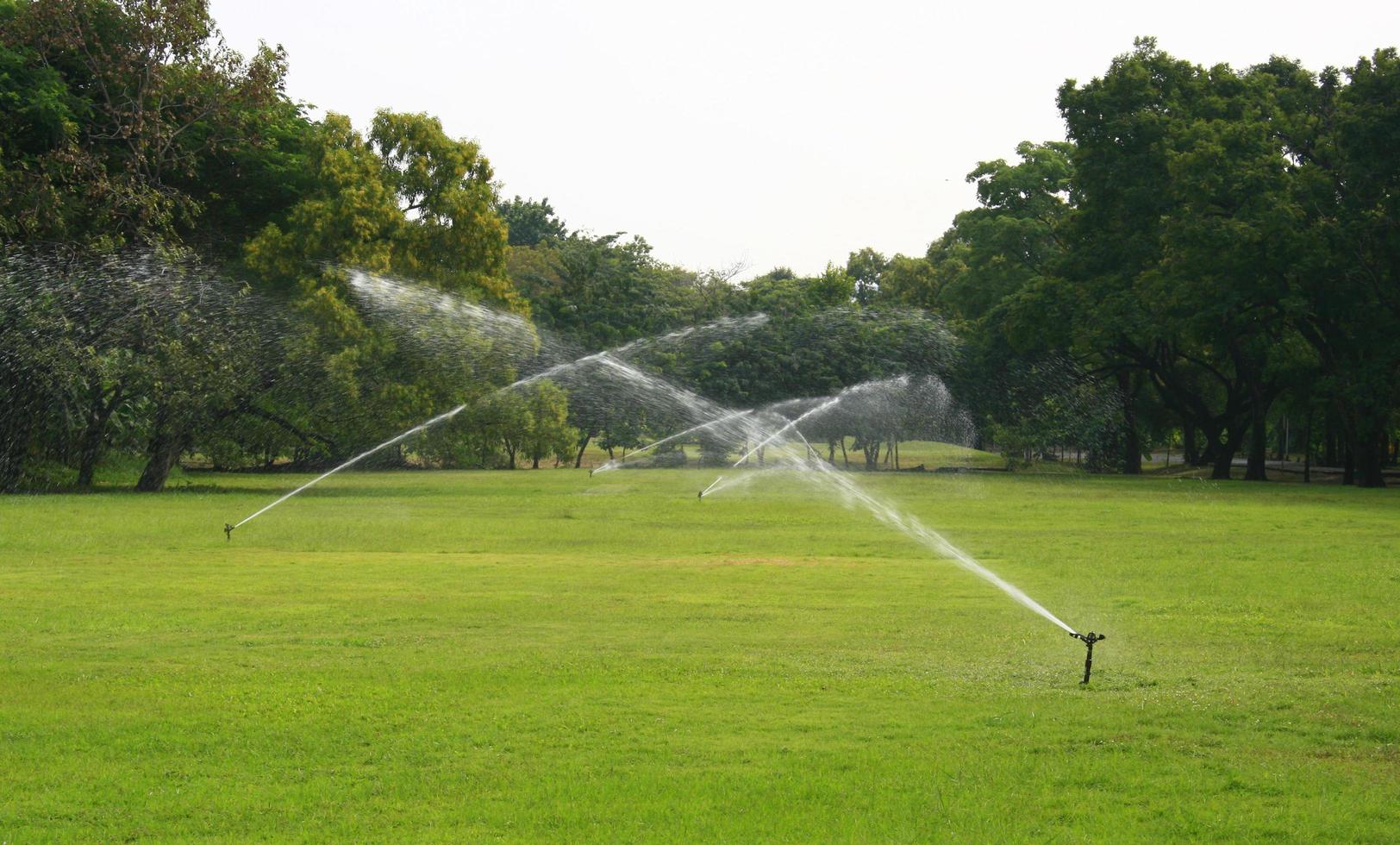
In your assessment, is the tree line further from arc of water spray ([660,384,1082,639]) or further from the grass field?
the grass field

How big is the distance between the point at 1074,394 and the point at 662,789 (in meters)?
58.8

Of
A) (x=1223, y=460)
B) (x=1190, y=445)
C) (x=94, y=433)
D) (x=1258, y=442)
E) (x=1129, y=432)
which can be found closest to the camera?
(x=94, y=433)

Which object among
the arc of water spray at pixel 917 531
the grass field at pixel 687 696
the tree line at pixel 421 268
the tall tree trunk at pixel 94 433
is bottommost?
the grass field at pixel 687 696

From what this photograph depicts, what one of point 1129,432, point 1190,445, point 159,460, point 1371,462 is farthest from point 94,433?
point 1190,445

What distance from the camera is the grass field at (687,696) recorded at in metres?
7.91

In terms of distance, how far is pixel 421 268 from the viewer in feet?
142

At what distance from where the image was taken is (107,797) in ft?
26.3

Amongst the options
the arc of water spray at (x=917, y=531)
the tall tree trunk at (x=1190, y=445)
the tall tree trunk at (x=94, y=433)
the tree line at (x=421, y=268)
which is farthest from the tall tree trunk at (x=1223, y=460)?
the tall tree trunk at (x=94, y=433)

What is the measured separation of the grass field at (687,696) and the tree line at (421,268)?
1770 cm

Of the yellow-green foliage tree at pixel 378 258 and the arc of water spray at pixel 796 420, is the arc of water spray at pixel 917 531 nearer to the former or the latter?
the arc of water spray at pixel 796 420

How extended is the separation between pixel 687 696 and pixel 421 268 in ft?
112

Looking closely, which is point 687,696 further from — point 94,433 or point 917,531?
point 94,433

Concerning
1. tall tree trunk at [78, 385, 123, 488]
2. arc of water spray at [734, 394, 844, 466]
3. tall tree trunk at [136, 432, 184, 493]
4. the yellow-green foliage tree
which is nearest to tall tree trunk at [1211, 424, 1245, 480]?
arc of water spray at [734, 394, 844, 466]

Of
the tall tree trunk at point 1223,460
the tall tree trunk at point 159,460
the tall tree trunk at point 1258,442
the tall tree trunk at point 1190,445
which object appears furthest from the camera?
the tall tree trunk at point 1190,445
